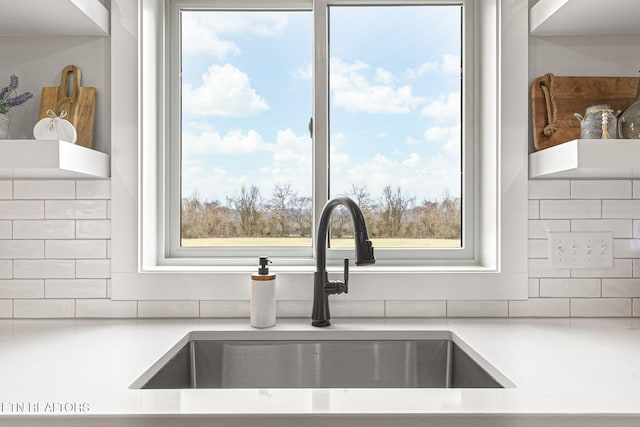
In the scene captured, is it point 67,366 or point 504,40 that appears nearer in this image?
point 67,366

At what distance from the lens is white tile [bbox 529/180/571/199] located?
1.42m

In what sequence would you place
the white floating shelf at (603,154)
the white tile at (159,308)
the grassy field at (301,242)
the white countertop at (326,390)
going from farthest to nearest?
the grassy field at (301,242), the white tile at (159,308), the white floating shelf at (603,154), the white countertop at (326,390)

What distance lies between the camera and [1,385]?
858mm

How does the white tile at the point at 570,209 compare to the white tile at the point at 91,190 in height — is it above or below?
below

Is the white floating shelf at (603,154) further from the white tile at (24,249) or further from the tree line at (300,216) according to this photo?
the white tile at (24,249)

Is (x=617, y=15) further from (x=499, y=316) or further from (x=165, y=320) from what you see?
(x=165, y=320)

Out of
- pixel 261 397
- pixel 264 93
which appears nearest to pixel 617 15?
pixel 264 93

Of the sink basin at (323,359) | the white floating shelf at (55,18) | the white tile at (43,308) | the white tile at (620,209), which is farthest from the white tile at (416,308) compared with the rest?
the white floating shelf at (55,18)

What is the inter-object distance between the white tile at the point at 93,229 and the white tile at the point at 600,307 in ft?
4.96

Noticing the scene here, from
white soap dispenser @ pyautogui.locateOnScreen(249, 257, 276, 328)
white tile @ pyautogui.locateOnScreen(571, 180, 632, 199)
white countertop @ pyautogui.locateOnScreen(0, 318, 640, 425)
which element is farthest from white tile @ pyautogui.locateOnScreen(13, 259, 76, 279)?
white tile @ pyautogui.locateOnScreen(571, 180, 632, 199)

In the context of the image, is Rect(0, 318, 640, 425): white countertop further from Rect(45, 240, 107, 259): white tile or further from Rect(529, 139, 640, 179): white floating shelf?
Rect(529, 139, 640, 179): white floating shelf

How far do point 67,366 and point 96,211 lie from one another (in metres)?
0.59

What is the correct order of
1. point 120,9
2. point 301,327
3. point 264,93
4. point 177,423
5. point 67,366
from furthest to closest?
point 264,93 → point 120,9 → point 301,327 → point 67,366 → point 177,423

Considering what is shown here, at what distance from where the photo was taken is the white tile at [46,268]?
4.61 feet
